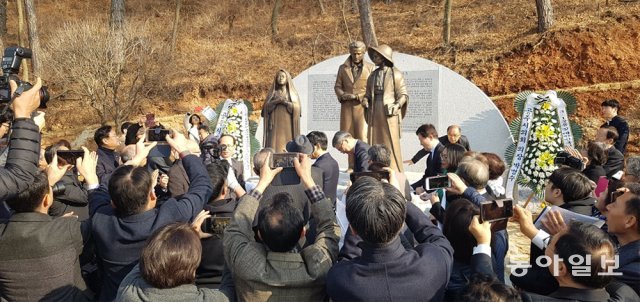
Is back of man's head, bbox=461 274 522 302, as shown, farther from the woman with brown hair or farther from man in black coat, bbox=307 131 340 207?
man in black coat, bbox=307 131 340 207

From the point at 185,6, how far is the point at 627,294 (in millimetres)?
30432

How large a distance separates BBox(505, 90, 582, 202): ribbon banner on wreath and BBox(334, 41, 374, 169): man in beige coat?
8.23 ft

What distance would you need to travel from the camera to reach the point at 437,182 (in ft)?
9.41

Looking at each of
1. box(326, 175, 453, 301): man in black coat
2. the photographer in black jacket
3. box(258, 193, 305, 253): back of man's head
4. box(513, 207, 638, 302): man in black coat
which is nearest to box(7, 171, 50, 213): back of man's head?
the photographer in black jacket

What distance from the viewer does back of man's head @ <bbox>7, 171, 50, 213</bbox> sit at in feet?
8.48

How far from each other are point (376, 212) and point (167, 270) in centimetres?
89

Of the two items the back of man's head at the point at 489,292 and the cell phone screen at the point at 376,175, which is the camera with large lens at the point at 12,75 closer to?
the cell phone screen at the point at 376,175

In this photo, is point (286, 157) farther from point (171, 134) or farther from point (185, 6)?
point (185, 6)

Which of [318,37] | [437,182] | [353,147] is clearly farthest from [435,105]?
[318,37]

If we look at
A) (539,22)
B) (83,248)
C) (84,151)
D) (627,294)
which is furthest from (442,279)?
(539,22)

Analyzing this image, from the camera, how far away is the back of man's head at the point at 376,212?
6.79 ft

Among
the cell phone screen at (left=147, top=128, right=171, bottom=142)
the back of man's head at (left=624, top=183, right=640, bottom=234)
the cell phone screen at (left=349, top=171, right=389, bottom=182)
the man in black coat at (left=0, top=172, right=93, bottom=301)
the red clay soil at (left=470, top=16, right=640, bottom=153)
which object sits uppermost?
the red clay soil at (left=470, top=16, right=640, bottom=153)

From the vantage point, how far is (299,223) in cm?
229

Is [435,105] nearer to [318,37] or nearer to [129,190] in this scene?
[129,190]
